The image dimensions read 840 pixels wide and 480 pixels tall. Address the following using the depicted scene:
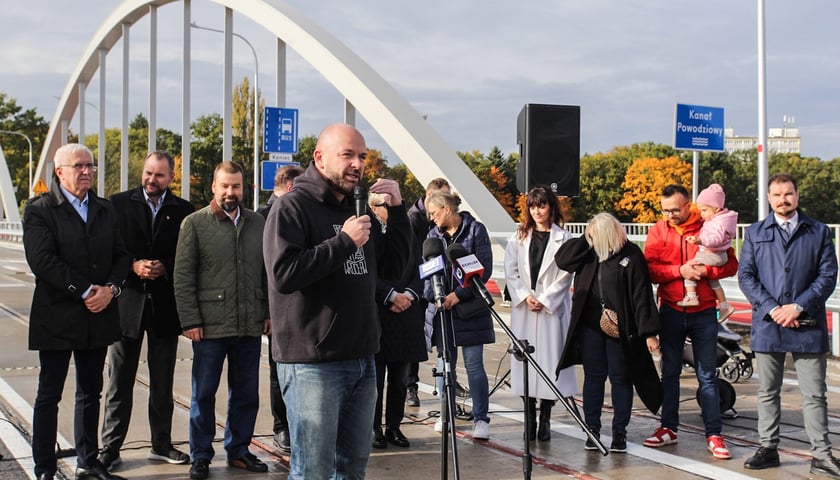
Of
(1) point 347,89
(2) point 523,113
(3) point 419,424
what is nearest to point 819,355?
(3) point 419,424

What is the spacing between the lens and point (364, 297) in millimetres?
3365

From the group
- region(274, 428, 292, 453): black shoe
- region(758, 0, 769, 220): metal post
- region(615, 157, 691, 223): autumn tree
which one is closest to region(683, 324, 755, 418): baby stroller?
region(274, 428, 292, 453): black shoe

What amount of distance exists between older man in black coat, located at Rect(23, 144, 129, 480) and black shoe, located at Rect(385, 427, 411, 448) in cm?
182

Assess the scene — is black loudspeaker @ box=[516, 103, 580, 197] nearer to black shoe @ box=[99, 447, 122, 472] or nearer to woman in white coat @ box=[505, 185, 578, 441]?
woman in white coat @ box=[505, 185, 578, 441]

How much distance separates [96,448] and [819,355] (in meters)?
4.26

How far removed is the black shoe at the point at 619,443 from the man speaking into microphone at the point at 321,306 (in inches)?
108

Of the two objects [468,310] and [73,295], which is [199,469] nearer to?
[73,295]

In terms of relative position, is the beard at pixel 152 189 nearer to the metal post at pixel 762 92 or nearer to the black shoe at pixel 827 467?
the black shoe at pixel 827 467

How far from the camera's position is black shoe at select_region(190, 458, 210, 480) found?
496 centimetres

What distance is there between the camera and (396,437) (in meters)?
5.80

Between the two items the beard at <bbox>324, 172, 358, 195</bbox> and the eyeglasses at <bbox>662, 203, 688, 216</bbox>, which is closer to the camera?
the beard at <bbox>324, 172, 358, 195</bbox>

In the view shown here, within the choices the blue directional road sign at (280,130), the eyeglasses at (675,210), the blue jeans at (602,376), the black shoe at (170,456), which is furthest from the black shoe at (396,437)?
the blue directional road sign at (280,130)

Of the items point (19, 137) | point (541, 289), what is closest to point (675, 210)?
point (541, 289)

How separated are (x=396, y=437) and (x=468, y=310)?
1.01 meters
